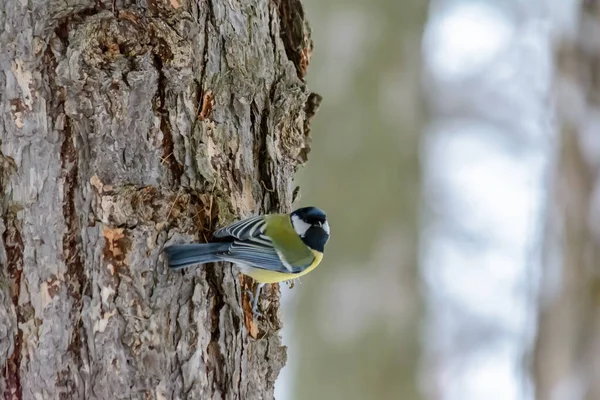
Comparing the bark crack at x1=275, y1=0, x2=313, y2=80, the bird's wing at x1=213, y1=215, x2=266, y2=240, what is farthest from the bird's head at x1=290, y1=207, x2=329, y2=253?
the bark crack at x1=275, y1=0, x2=313, y2=80

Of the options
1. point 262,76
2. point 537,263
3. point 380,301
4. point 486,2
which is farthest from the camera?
point 486,2

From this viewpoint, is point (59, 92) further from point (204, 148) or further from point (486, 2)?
point (486, 2)

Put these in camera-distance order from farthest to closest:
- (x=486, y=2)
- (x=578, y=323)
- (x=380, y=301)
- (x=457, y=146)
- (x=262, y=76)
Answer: (x=457, y=146) < (x=486, y=2) < (x=380, y=301) < (x=578, y=323) < (x=262, y=76)

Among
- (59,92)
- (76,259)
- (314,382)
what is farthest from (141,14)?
(314,382)

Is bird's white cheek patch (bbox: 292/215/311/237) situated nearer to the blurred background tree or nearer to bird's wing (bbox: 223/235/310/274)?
bird's wing (bbox: 223/235/310/274)

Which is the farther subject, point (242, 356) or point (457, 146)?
point (457, 146)

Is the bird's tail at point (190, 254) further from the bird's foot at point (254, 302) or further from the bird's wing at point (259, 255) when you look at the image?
the bird's foot at point (254, 302)

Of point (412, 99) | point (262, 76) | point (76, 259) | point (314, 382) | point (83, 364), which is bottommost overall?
point (314, 382)

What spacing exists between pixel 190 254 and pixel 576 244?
1.66 metres

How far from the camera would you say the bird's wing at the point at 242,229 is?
126 centimetres

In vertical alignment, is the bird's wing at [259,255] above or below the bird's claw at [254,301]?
above

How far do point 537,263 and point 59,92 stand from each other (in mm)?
1988

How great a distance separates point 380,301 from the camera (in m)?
2.79

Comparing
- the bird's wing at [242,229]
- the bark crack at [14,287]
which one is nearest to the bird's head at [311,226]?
the bird's wing at [242,229]
